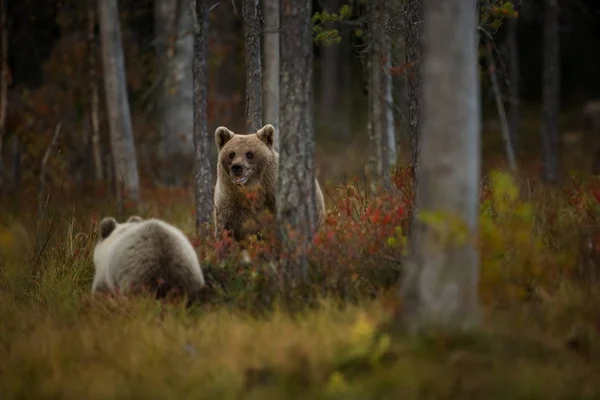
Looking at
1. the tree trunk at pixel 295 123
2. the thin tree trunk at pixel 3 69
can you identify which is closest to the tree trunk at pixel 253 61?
the tree trunk at pixel 295 123

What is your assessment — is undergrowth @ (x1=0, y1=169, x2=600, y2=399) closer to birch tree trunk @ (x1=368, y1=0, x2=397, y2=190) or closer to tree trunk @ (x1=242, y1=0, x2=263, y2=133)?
tree trunk @ (x1=242, y1=0, x2=263, y2=133)

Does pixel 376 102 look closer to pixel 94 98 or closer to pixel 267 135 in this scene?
pixel 267 135

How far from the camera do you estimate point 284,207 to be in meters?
7.28

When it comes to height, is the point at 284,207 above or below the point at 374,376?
above

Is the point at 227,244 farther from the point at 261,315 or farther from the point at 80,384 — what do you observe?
the point at 80,384

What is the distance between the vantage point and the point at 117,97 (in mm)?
16047

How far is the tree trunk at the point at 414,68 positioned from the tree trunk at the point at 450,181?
3.54 m

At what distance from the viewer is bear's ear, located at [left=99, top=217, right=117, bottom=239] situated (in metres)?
8.03

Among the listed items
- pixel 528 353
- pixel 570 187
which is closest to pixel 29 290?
pixel 528 353

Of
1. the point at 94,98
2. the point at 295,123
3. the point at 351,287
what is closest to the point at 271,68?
the point at 295,123

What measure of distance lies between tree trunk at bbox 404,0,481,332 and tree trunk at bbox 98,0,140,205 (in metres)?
10.6

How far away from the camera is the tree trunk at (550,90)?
20453 mm

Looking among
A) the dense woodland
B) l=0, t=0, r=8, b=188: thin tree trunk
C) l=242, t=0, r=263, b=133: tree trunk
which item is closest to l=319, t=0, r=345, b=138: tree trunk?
l=0, t=0, r=8, b=188: thin tree trunk

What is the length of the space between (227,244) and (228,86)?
2872 cm
